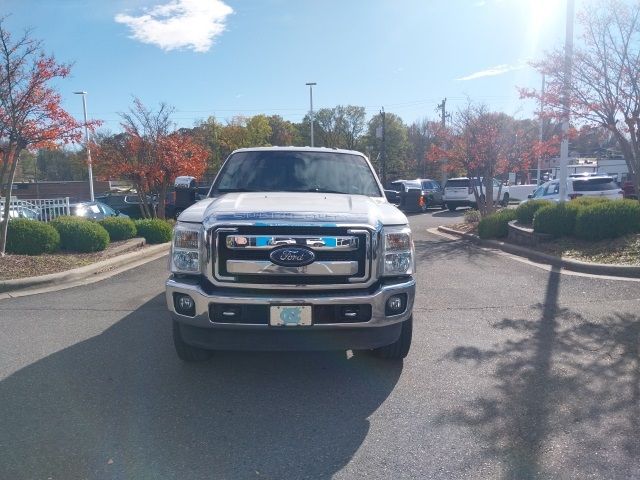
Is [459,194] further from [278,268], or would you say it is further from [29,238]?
[278,268]

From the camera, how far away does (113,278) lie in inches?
350

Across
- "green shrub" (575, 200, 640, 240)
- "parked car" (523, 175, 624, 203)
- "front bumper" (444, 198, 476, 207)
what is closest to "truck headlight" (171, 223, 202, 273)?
"green shrub" (575, 200, 640, 240)

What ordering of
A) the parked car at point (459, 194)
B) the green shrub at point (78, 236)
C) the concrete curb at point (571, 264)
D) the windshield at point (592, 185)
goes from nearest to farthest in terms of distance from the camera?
the concrete curb at point (571, 264)
the green shrub at point (78, 236)
the windshield at point (592, 185)
the parked car at point (459, 194)

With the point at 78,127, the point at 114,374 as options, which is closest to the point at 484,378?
the point at 114,374

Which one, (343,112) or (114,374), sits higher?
(343,112)

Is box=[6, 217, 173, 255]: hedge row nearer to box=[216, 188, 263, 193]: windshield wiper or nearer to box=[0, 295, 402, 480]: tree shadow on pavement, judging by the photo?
box=[0, 295, 402, 480]: tree shadow on pavement

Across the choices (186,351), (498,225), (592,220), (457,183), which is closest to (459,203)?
(457,183)

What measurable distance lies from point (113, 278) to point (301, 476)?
6.78 meters

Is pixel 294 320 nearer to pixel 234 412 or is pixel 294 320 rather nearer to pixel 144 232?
pixel 234 412

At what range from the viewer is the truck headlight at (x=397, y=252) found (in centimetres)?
414

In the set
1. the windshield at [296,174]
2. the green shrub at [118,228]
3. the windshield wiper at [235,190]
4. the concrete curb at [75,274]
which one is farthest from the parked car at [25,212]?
the windshield wiper at [235,190]

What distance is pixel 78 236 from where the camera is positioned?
10406 millimetres

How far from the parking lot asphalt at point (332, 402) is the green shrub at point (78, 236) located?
429 cm

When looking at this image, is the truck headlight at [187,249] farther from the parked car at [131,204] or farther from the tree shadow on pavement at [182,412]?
the parked car at [131,204]
